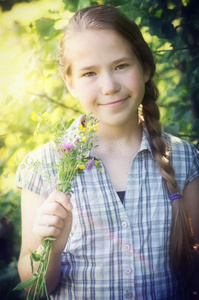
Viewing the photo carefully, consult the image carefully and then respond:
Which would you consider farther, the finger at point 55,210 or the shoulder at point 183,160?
the shoulder at point 183,160

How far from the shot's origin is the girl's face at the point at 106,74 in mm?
1195

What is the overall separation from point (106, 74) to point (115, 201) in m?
0.56

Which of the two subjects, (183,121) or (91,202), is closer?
(91,202)

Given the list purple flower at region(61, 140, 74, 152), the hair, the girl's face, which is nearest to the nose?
the girl's face

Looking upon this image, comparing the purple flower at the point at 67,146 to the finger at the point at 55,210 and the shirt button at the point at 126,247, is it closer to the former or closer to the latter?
the finger at the point at 55,210

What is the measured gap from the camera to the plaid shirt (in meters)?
1.24

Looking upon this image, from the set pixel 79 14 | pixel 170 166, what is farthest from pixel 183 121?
pixel 79 14

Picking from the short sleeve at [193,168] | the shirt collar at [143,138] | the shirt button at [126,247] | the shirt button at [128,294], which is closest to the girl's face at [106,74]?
the shirt collar at [143,138]

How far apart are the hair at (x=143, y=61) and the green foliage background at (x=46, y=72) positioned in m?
0.17

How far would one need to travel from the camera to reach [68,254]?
1312 millimetres

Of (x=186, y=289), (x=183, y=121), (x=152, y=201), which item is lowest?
(x=186, y=289)

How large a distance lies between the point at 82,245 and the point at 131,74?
2.63 ft

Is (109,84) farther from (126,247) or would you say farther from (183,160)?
(126,247)

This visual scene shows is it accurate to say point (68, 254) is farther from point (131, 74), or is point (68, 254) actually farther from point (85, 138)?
point (131, 74)
